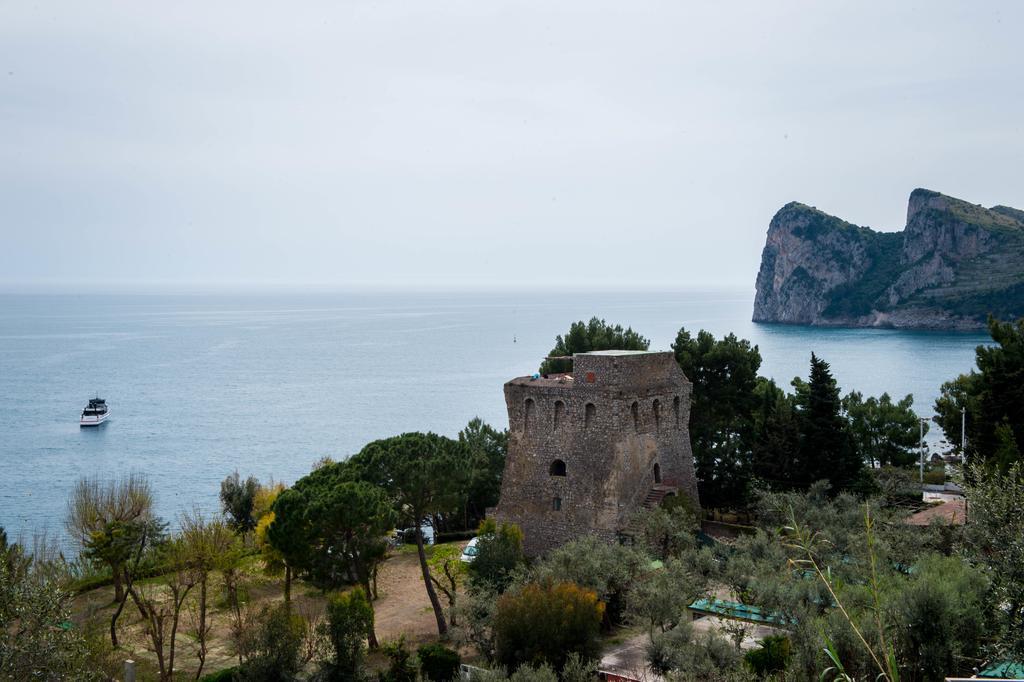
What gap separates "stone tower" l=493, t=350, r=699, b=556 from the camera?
101ft

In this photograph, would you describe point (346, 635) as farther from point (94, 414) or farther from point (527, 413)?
point (94, 414)

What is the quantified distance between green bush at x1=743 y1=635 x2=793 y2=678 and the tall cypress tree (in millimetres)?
15398

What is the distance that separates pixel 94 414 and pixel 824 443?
2860 inches

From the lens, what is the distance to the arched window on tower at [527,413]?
32.8 m

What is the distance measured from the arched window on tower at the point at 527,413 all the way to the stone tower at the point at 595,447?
4 cm

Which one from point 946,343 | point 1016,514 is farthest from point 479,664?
point 946,343

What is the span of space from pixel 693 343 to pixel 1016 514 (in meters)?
25.4

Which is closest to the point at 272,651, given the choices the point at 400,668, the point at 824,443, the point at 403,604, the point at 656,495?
the point at 400,668

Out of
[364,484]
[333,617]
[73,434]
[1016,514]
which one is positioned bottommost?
[73,434]

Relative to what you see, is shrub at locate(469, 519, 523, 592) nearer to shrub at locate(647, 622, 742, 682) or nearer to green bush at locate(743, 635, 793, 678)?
shrub at locate(647, 622, 742, 682)

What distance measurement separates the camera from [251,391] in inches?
4208

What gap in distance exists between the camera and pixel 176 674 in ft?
79.8

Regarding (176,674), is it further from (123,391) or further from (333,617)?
(123,391)

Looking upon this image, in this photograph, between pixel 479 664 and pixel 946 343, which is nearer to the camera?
pixel 479 664
